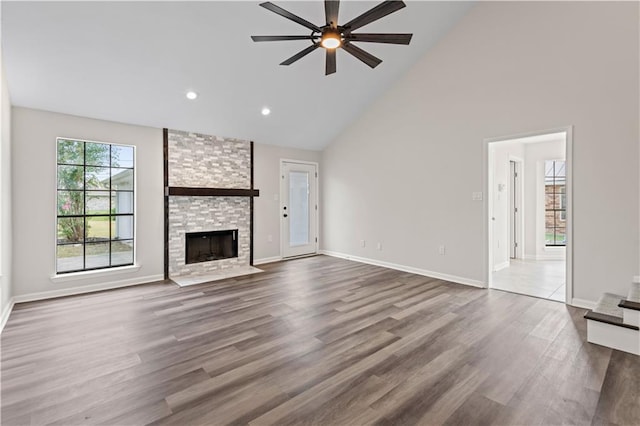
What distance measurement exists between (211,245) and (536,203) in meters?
7.10

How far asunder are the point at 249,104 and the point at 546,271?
20.0 ft

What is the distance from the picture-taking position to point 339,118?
6.26m

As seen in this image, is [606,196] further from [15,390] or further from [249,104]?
[15,390]

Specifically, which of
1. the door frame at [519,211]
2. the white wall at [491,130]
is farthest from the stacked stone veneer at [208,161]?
the door frame at [519,211]

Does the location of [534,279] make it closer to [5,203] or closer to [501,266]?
[501,266]

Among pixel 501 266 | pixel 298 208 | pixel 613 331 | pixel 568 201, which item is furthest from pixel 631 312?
pixel 298 208

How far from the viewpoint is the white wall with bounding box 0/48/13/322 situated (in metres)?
3.23

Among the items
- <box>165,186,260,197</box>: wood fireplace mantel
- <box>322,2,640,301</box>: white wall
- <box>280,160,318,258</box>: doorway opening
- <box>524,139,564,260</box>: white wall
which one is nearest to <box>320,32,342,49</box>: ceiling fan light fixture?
<box>322,2,640,301</box>: white wall

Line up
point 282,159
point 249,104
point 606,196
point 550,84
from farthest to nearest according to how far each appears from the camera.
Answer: point 282,159 → point 249,104 → point 550,84 → point 606,196

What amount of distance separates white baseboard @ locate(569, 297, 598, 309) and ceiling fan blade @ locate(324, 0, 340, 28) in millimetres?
4207

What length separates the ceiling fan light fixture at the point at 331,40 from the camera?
2713 millimetres

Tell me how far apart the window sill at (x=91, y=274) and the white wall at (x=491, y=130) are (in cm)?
420

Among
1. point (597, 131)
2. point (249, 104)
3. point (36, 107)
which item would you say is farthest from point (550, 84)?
point (36, 107)

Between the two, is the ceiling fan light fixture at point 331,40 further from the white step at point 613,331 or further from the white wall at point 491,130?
the white step at point 613,331
